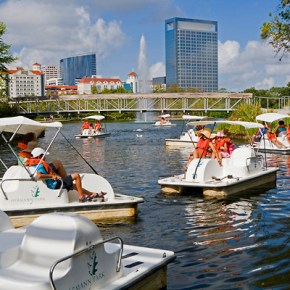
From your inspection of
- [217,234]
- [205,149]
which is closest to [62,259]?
[217,234]

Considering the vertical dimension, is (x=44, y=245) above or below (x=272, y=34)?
below

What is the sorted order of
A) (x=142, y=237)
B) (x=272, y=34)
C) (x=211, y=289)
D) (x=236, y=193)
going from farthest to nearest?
(x=272, y=34) → (x=236, y=193) → (x=142, y=237) → (x=211, y=289)

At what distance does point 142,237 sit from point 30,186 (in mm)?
2899

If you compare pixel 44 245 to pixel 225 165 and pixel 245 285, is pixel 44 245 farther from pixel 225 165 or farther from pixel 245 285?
pixel 225 165

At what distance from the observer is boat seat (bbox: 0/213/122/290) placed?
6492 millimetres

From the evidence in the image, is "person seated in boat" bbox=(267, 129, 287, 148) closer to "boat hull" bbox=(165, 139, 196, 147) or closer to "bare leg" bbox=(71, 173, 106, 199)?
"boat hull" bbox=(165, 139, 196, 147)

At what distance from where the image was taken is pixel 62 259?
634 centimetres

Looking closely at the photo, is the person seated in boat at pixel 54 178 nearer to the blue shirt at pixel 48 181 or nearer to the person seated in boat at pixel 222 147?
the blue shirt at pixel 48 181

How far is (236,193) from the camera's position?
1675cm

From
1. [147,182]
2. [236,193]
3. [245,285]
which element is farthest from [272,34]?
[245,285]

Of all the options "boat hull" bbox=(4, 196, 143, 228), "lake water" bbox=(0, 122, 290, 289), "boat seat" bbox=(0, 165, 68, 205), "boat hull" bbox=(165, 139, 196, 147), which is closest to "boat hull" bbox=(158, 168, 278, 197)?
"lake water" bbox=(0, 122, 290, 289)

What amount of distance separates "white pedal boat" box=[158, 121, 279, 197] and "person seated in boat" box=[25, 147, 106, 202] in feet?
12.4

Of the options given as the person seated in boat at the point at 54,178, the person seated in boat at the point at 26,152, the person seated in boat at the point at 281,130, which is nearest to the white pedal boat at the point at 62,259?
the person seated in boat at the point at 54,178

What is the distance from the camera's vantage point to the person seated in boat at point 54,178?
1315cm
